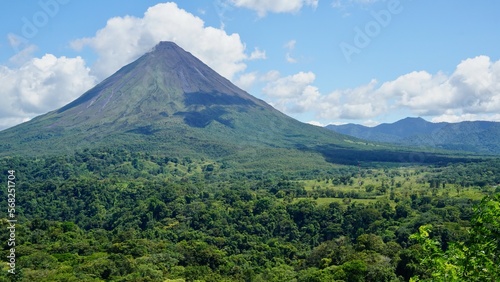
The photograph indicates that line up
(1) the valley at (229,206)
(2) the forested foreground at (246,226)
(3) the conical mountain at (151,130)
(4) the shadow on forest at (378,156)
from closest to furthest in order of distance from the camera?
(2) the forested foreground at (246,226)
(1) the valley at (229,206)
(4) the shadow on forest at (378,156)
(3) the conical mountain at (151,130)

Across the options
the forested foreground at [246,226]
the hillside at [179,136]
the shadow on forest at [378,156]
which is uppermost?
the hillside at [179,136]

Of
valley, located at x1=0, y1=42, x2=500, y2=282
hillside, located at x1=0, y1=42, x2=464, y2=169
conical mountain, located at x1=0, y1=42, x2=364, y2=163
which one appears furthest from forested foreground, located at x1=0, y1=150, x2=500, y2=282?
Answer: conical mountain, located at x1=0, y1=42, x2=364, y2=163

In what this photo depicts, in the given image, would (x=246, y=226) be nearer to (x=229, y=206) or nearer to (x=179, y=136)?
(x=229, y=206)

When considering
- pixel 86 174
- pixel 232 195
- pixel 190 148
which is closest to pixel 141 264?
pixel 232 195

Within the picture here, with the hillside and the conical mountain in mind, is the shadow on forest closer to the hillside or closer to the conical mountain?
the hillside

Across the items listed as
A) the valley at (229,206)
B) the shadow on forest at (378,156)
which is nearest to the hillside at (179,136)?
the shadow on forest at (378,156)

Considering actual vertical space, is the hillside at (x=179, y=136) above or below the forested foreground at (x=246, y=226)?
above

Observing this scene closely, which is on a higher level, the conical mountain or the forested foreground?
the conical mountain

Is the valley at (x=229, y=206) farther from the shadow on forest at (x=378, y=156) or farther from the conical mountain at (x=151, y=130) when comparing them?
the conical mountain at (x=151, y=130)
